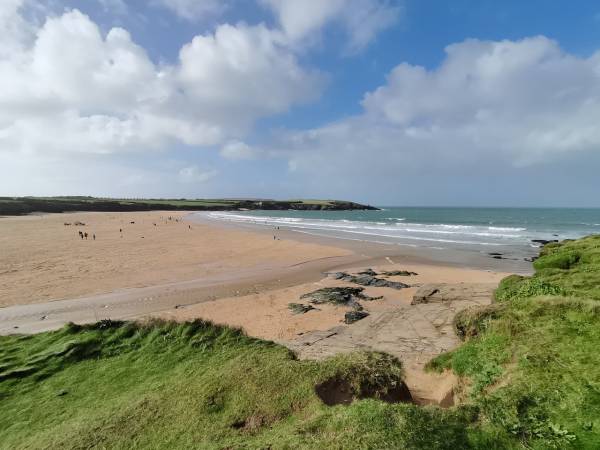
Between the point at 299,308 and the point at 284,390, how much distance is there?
10476mm

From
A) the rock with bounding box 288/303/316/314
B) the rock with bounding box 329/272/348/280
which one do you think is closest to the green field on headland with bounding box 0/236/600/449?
the rock with bounding box 288/303/316/314

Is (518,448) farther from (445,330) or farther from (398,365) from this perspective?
(445,330)

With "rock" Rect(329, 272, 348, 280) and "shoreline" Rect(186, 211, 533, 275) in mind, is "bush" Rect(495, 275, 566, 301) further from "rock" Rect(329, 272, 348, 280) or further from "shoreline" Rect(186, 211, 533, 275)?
"shoreline" Rect(186, 211, 533, 275)

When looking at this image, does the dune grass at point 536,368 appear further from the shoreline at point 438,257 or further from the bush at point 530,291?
the shoreline at point 438,257

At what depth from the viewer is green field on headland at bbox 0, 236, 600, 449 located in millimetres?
3248

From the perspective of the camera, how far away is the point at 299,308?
47.7 feet

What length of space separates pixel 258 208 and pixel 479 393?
184 m

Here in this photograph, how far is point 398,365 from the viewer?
5.00 metres

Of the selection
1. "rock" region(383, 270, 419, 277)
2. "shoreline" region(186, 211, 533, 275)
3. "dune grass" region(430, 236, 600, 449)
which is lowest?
"rock" region(383, 270, 419, 277)

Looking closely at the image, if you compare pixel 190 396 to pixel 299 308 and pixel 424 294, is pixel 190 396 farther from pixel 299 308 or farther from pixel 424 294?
pixel 424 294

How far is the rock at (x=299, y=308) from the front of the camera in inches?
559

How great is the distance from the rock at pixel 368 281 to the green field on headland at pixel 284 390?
476 inches

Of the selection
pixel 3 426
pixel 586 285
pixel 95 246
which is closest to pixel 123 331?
pixel 3 426

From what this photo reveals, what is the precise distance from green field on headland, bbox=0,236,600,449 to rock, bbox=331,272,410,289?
1209 cm
